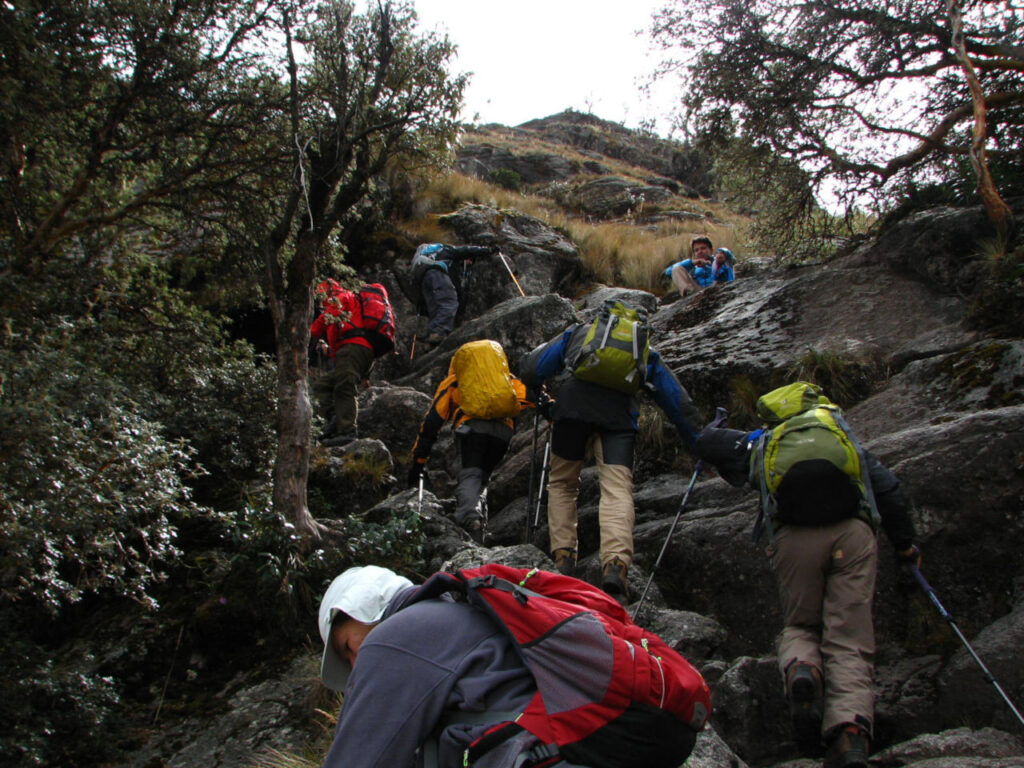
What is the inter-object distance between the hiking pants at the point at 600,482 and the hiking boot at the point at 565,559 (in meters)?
0.04

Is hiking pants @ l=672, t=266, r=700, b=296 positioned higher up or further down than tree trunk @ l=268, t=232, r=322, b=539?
higher up

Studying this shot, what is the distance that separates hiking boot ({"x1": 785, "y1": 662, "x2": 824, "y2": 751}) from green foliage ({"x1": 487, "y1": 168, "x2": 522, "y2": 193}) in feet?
87.8

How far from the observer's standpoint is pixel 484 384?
7.32m

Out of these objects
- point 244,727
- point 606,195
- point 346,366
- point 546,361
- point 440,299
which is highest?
point 606,195

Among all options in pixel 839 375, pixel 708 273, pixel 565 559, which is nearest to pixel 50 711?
pixel 565 559

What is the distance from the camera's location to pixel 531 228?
18156mm

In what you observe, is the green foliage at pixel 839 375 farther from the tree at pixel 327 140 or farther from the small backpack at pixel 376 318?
the small backpack at pixel 376 318

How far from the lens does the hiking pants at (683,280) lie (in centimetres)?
1500

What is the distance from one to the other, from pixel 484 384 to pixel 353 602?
4.84 meters

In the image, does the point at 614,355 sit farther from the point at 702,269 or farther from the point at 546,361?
the point at 702,269

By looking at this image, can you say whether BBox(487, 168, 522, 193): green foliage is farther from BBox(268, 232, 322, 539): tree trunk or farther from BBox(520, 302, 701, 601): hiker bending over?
BBox(520, 302, 701, 601): hiker bending over

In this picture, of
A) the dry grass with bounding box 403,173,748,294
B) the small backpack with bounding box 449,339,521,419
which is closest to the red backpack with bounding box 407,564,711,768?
the small backpack with bounding box 449,339,521,419

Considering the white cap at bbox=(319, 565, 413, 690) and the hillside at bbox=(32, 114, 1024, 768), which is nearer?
the white cap at bbox=(319, 565, 413, 690)

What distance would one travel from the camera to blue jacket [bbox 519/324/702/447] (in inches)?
239
